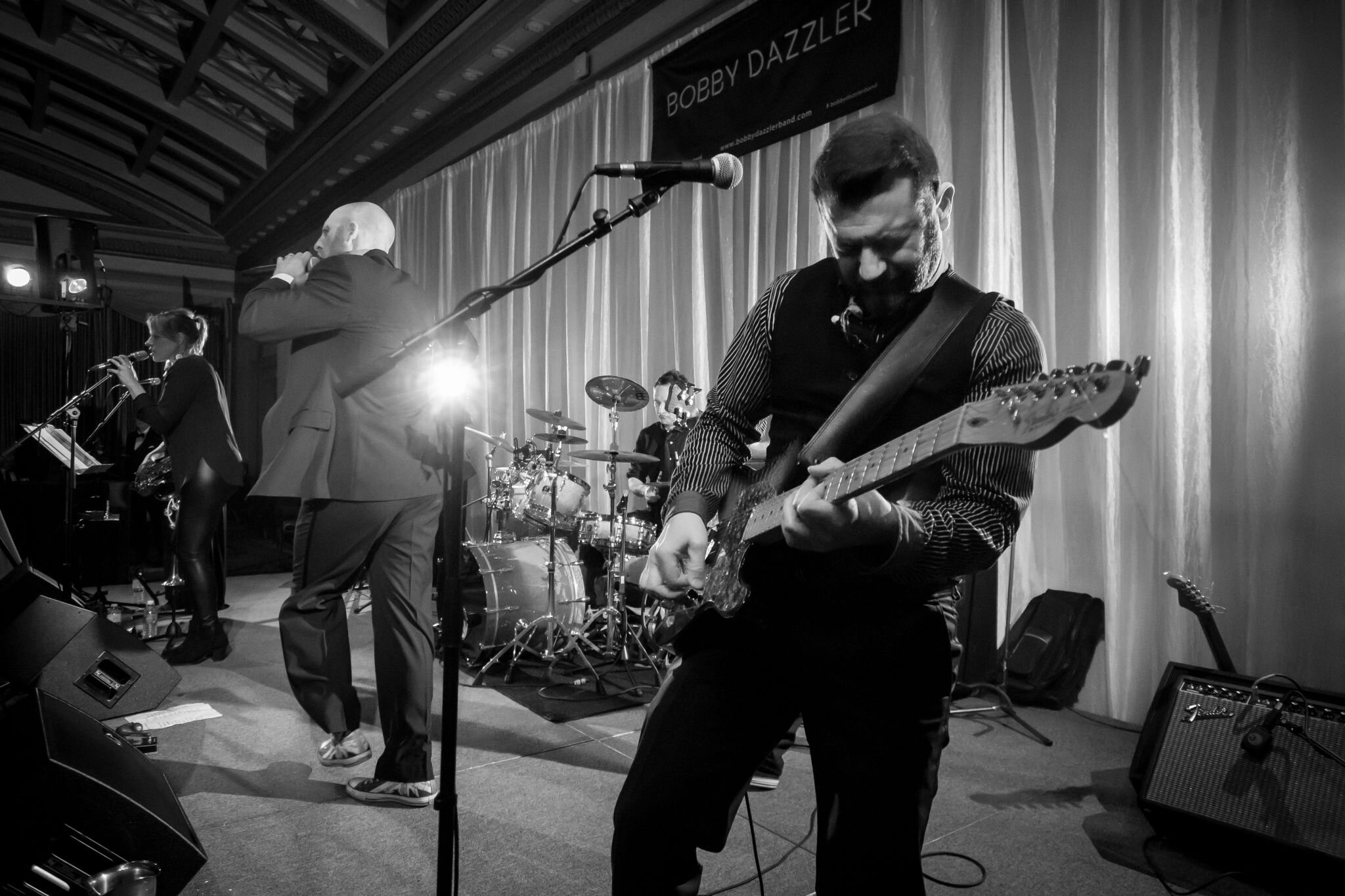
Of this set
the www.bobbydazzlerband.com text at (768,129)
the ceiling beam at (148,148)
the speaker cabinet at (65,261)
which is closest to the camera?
the www.bobbydazzlerband.com text at (768,129)

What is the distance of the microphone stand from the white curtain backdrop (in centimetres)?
299

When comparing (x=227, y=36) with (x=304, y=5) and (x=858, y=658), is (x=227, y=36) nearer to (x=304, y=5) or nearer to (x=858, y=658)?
(x=304, y=5)

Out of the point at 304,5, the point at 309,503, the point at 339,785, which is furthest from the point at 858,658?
the point at 304,5

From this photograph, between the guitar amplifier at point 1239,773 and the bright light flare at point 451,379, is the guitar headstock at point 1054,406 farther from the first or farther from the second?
the guitar amplifier at point 1239,773

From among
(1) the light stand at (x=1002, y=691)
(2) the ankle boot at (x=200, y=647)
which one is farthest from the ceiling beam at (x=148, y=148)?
(1) the light stand at (x=1002, y=691)

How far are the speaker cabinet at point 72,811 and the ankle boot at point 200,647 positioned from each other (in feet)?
10.3

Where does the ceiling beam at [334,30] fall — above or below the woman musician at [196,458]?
above

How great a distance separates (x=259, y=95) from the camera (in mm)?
8703

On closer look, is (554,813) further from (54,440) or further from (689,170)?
(54,440)

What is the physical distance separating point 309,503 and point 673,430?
120 inches

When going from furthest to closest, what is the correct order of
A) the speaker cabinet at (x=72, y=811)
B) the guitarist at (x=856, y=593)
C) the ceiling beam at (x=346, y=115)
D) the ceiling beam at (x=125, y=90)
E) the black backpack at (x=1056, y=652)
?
the ceiling beam at (x=125, y=90), the ceiling beam at (x=346, y=115), the black backpack at (x=1056, y=652), the speaker cabinet at (x=72, y=811), the guitarist at (x=856, y=593)

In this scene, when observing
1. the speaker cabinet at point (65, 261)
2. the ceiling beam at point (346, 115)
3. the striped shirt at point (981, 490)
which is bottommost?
the striped shirt at point (981, 490)

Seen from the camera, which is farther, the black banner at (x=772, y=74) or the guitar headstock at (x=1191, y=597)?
the black banner at (x=772, y=74)

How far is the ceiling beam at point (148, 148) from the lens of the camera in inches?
382
